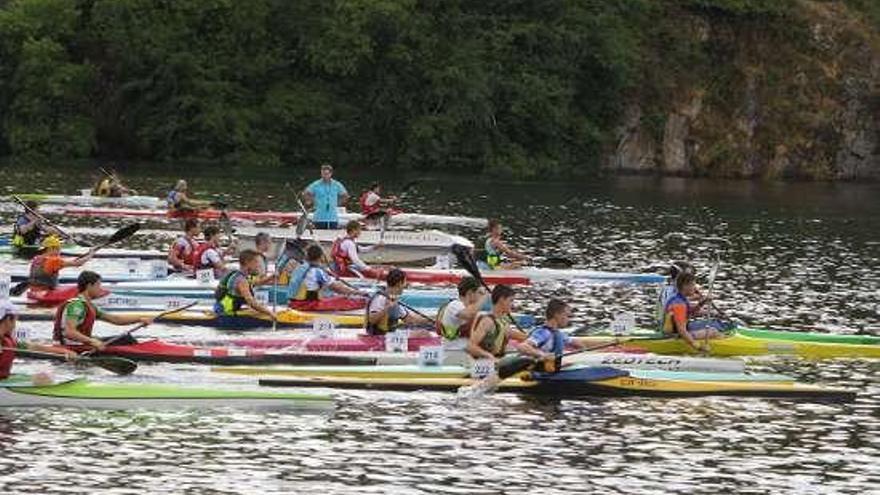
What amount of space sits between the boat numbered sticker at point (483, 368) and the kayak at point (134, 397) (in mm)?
2096

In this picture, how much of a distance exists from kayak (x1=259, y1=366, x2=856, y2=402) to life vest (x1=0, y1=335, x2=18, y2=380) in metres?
3.39

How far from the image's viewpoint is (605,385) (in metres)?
23.3

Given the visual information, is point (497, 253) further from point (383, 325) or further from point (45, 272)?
point (383, 325)

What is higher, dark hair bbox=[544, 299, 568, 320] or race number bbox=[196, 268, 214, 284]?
race number bbox=[196, 268, 214, 284]

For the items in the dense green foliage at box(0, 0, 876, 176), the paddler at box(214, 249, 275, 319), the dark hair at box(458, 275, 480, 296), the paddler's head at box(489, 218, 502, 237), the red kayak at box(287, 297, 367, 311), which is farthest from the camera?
the dense green foliage at box(0, 0, 876, 176)

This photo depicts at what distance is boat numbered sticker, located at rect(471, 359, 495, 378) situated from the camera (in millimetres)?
22719

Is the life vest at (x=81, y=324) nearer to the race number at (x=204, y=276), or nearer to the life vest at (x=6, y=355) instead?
the life vest at (x=6, y=355)

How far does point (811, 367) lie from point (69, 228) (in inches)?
1010

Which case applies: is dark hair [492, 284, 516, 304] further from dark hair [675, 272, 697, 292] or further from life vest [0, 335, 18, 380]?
life vest [0, 335, 18, 380]

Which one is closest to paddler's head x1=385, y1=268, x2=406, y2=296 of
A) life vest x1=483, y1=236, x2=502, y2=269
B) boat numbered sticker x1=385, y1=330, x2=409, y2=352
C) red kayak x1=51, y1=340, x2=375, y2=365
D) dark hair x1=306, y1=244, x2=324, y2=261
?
boat numbered sticker x1=385, y1=330, x2=409, y2=352

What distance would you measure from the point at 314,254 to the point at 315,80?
180 feet

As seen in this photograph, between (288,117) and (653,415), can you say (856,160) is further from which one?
(653,415)

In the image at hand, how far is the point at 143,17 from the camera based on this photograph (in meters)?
80.3

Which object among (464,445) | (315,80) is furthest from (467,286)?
(315,80)
